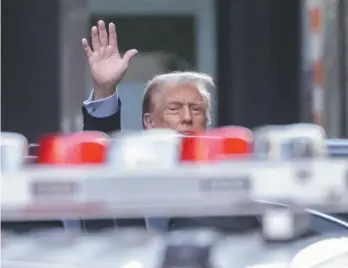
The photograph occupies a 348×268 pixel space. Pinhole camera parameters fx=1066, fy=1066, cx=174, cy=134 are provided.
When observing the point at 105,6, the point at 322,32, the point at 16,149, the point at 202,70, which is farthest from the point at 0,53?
the point at 16,149

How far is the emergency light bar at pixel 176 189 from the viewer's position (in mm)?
1399

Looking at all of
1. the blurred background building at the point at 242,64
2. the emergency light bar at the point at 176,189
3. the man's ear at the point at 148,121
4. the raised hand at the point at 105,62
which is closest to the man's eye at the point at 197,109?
the man's ear at the point at 148,121

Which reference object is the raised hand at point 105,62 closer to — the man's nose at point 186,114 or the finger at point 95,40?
the finger at point 95,40

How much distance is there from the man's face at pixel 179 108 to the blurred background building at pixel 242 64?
378cm

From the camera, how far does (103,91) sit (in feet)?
7.89

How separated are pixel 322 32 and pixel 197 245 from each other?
5.12 metres

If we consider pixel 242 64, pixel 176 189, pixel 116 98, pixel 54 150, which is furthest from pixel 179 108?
pixel 242 64

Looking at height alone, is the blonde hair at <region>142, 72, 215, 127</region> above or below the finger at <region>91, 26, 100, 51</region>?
below

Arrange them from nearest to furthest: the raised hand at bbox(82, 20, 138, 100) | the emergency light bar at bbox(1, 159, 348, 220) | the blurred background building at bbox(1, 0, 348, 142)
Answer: the emergency light bar at bbox(1, 159, 348, 220) → the raised hand at bbox(82, 20, 138, 100) → the blurred background building at bbox(1, 0, 348, 142)

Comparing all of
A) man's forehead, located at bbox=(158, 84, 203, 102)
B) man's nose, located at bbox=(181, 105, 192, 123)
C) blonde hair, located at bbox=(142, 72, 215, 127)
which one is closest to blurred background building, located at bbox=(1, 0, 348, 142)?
blonde hair, located at bbox=(142, 72, 215, 127)

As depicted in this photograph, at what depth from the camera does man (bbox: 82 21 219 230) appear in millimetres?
2393

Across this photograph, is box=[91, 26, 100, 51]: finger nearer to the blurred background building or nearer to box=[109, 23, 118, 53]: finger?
box=[109, 23, 118, 53]: finger

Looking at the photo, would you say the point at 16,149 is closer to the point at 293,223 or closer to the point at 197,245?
the point at 197,245

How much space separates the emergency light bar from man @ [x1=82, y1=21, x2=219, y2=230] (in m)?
0.86
